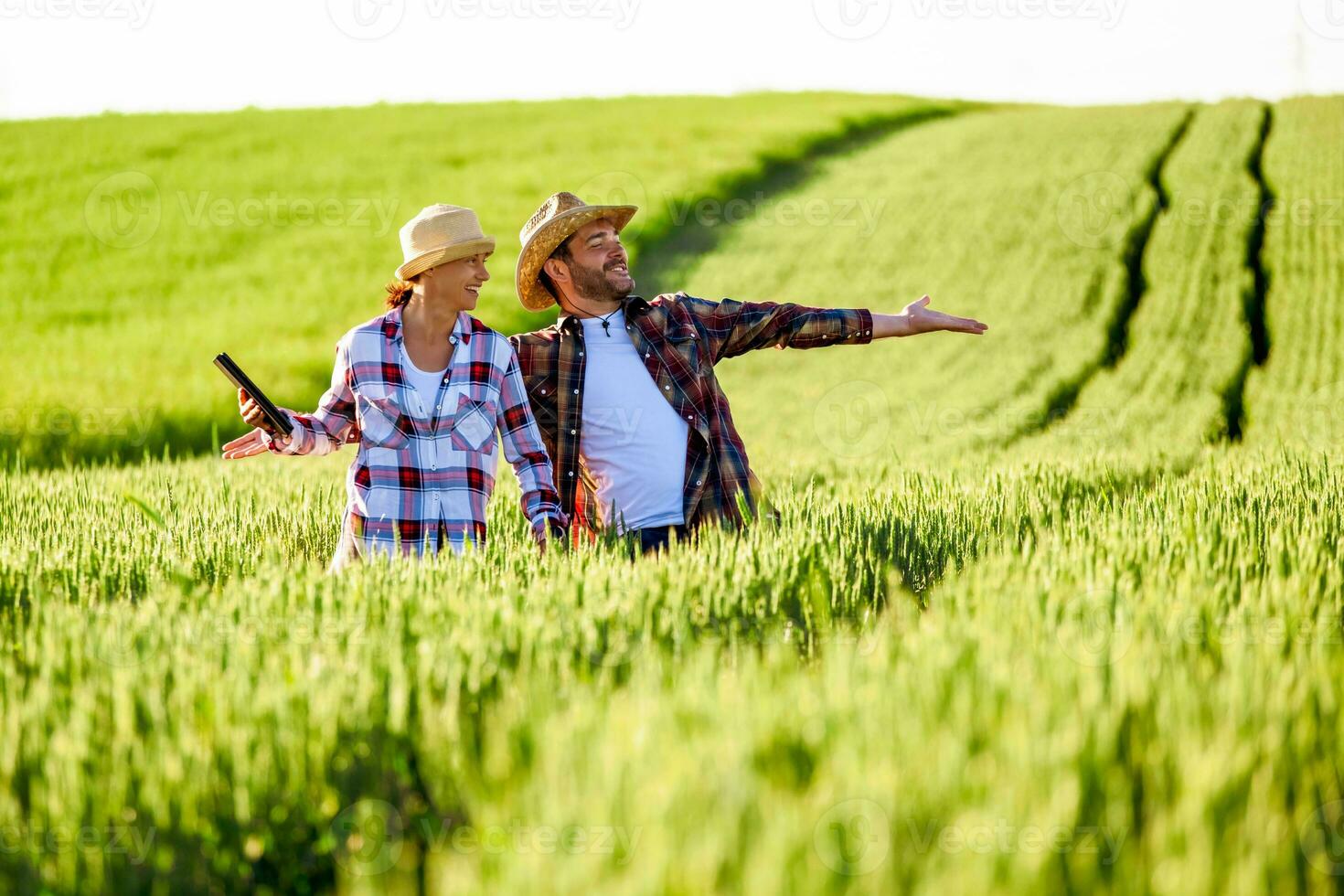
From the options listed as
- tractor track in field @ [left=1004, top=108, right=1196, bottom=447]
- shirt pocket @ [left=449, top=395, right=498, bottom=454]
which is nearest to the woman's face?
shirt pocket @ [left=449, top=395, right=498, bottom=454]

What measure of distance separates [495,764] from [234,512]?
3.56 metres

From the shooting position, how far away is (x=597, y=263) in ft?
15.1

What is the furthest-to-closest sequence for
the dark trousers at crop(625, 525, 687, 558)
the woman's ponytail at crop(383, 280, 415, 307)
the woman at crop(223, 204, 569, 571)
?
the dark trousers at crop(625, 525, 687, 558) → the woman's ponytail at crop(383, 280, 415, 307) → the woman at crop(223, 204, 569, 571)

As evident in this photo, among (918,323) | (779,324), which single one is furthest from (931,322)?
(779,324)

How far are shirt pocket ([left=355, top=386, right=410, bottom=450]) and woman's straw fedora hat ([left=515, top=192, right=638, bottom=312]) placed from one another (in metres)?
0.83

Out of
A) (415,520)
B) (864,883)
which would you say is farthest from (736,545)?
(864,883)

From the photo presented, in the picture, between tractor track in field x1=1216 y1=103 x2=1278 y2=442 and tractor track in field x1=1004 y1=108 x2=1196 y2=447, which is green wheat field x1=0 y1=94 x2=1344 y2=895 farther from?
tractor track in field x1=1004 y1=108 x2=1196 y2=447

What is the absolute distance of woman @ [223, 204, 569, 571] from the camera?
154 inches

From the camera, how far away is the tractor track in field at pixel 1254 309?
37.1 feet

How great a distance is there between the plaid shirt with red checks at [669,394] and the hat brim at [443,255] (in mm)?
564

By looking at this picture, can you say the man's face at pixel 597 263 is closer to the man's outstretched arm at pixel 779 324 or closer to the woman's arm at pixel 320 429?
the man's outstretched arm at pixel 779 324

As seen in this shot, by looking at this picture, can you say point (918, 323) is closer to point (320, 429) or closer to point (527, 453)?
point (527, 453)

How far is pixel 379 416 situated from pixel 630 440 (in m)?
1.01

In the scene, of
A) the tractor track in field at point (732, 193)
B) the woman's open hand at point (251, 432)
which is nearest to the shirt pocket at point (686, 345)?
the woman's open hand at point (251, 432)
